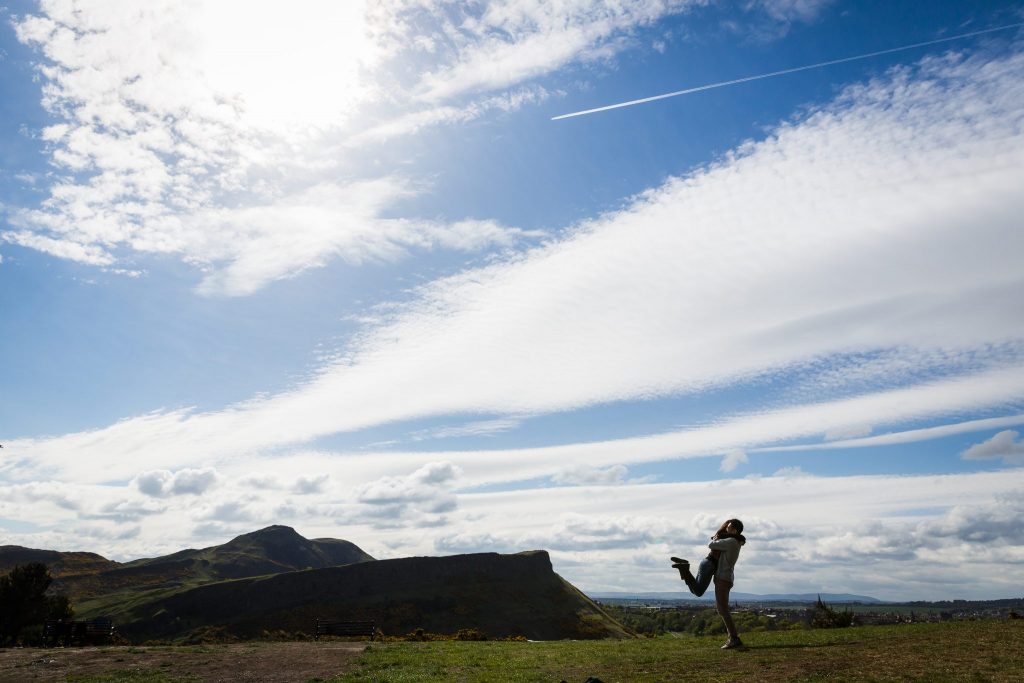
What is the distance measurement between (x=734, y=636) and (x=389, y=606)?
142 meters

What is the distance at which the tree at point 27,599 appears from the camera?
82250mm

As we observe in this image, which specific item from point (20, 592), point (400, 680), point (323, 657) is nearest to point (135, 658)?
point (323, 657)

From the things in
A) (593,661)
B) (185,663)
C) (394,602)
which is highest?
(593,661)

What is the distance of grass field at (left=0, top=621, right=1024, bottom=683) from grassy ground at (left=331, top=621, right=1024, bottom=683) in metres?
0.02

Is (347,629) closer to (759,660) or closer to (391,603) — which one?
(759,660)

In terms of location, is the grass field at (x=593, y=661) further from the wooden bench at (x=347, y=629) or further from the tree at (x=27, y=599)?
the tree at (x=27, y=599)

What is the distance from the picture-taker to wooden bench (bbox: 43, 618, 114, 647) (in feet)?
111

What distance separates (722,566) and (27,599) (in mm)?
99321

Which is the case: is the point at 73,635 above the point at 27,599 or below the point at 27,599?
above

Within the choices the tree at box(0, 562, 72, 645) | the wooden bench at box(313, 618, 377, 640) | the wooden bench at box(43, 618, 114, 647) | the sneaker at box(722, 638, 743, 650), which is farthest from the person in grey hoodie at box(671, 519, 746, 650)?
the tree at box(0, 562, 72, 645)

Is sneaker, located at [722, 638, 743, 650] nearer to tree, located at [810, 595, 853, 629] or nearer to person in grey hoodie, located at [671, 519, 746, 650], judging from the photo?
person in grey hoodie, located at [671, 519, 746, 650]

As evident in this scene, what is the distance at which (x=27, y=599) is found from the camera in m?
84.6

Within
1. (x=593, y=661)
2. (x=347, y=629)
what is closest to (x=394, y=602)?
(x=347, y=629)

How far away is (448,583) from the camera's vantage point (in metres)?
157
